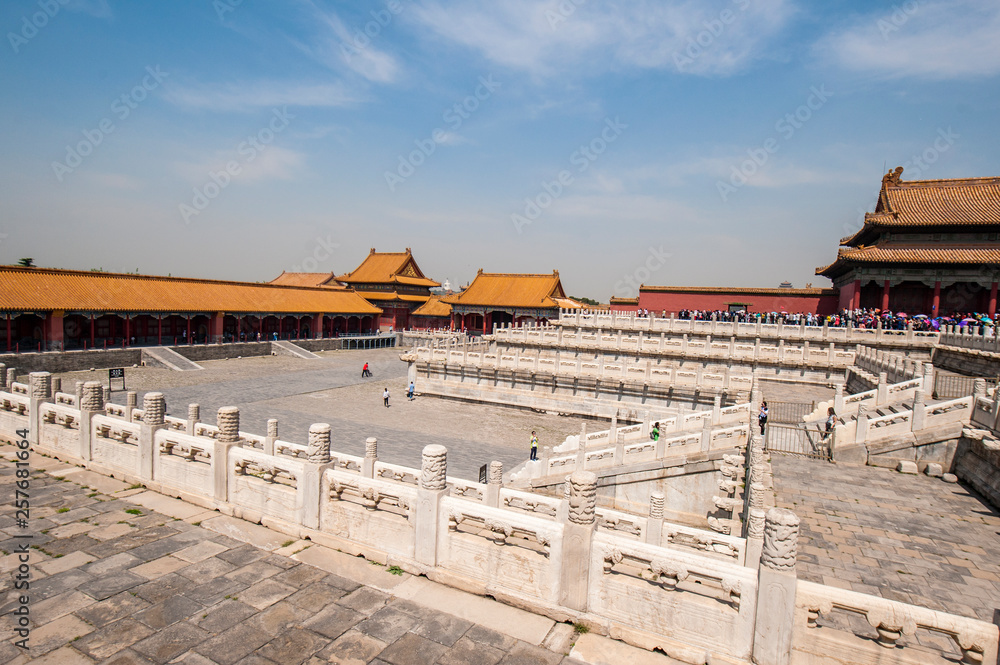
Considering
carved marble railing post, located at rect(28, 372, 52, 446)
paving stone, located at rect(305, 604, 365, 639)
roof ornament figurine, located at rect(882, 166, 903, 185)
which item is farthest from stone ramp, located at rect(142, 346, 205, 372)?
roof ornament figurine, located at rect(882, 166, 903, 185)

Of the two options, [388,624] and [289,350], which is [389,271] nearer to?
[289,350]

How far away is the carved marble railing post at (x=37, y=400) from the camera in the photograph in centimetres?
1086

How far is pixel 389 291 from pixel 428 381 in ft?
102

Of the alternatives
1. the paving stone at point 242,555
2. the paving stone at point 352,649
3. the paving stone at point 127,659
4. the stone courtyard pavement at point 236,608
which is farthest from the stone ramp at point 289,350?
the paving stone at point 352,649

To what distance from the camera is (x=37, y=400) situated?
1102 cm

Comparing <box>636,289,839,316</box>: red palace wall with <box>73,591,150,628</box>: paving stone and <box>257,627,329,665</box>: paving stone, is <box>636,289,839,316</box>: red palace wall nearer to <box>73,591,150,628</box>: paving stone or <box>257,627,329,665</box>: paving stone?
<box>257,627,329,665</box>: paving stone

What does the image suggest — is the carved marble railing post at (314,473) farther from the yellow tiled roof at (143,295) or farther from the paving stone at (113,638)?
the yellow tiled roof at (143,295)

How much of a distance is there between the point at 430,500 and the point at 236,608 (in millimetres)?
2323

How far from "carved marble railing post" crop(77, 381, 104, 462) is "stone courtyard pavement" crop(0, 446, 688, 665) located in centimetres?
247

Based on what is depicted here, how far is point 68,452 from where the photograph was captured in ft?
33.9

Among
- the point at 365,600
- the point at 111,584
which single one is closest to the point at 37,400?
the point at 111,584

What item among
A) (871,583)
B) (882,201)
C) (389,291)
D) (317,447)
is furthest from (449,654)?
(389,291)

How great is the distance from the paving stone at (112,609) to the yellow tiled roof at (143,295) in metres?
28.4

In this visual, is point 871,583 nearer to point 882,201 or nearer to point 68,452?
point 68,452
